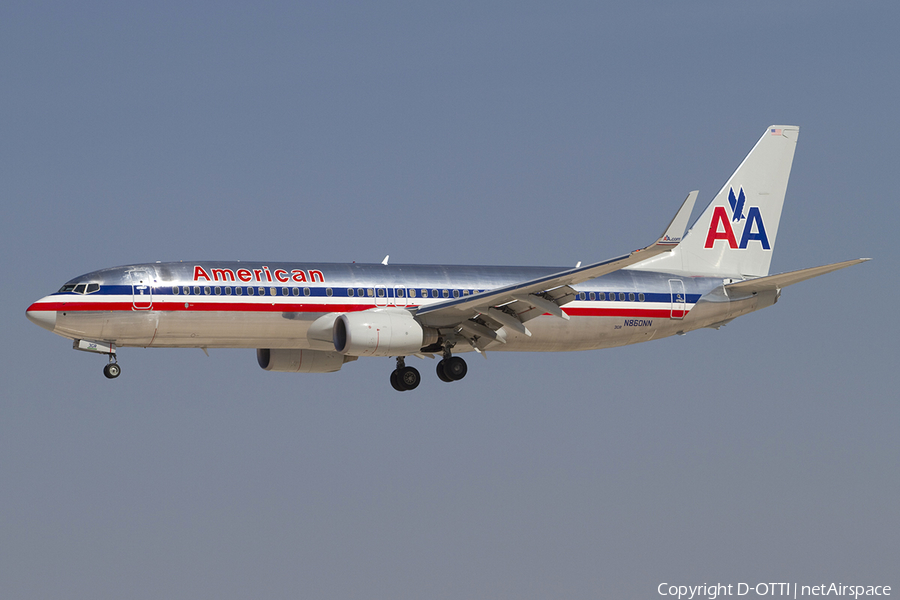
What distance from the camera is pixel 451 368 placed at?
159ft

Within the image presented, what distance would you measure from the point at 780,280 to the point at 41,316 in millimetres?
28046

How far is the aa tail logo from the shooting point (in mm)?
55188

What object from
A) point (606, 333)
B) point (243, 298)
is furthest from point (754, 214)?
point (243, 298)

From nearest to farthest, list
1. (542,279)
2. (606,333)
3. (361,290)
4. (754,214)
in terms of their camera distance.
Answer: (542,279), (361,290), (606,333), (754,214)

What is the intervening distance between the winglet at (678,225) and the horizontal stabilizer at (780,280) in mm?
7071

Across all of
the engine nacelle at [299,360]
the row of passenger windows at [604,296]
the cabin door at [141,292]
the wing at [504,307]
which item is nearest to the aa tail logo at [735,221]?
the row of passenger windows at [604,296]

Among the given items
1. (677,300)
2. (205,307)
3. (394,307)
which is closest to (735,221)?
(677,300)

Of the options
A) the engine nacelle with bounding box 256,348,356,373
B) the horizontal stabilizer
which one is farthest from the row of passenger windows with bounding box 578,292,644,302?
the engine nacelle with bounding box 256,348,356,373

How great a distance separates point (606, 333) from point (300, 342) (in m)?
12.4

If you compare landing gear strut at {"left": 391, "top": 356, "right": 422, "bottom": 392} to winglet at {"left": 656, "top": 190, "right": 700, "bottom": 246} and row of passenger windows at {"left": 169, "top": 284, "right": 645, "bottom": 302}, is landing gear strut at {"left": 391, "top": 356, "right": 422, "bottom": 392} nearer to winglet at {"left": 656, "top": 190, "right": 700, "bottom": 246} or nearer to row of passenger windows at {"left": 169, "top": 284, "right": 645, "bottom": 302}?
row of passenger windows at {"left": 169, "top": 284, "right": 645, "bottom": 302}

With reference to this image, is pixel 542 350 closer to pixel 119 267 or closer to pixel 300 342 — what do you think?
pixel 300 342

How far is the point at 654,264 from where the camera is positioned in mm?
52844

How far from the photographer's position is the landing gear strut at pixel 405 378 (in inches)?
1945

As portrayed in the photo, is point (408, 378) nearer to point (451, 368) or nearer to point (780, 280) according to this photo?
point (451, 368)
